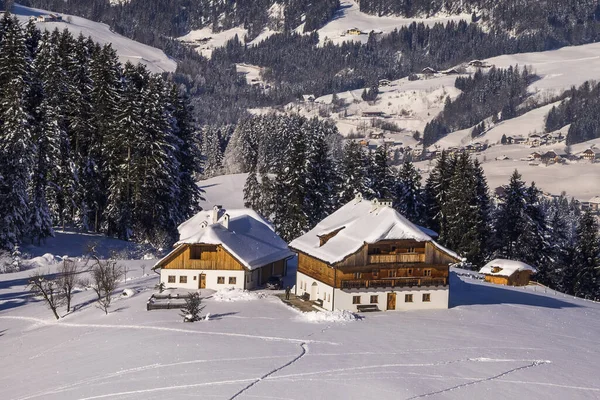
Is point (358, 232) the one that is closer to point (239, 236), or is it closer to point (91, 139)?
point (239, 236)

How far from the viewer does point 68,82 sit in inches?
2817

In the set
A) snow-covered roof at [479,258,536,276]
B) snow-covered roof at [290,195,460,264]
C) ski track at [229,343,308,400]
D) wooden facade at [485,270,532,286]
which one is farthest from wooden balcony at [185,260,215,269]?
snow-covered roof at [479,258,536,276]

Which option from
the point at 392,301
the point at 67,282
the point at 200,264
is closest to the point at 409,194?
the point at 392,301

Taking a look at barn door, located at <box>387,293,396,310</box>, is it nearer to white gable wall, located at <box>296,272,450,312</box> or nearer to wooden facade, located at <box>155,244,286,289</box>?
white gable wall, located at <box>296,272,450,312</box>

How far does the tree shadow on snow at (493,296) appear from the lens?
56797mm

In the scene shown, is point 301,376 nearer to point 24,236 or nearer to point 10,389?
point 10,389

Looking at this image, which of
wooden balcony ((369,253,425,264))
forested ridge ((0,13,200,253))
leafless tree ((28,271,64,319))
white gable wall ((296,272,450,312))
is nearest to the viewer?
leafless tree ((28,271,64,319))

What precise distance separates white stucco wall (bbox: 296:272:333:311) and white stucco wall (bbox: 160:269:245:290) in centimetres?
394

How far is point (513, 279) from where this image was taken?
7169 centimetres

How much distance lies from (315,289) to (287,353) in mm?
13458

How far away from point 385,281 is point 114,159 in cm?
3186

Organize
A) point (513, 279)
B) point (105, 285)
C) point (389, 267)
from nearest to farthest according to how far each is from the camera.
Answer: point (105, 285)
point (389, 267)
point (513, 279)

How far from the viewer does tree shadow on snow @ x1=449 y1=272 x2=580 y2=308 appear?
186 feet

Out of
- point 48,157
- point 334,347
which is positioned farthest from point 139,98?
point 334,347
